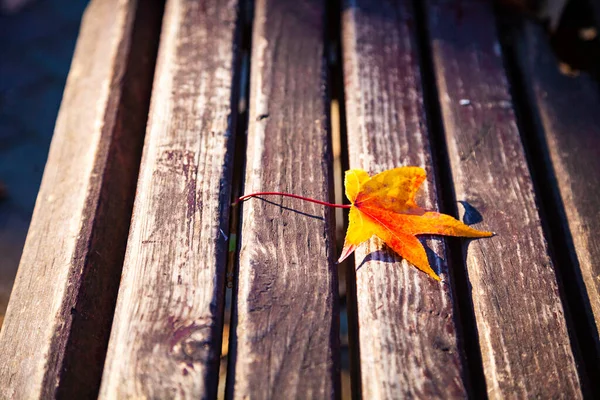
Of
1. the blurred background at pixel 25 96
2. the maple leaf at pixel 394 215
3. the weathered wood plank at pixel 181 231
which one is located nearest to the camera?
the weathered wood plank at pixel 181 231

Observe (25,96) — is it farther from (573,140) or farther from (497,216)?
(573,140)

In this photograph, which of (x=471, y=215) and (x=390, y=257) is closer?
(x=390, y=257)

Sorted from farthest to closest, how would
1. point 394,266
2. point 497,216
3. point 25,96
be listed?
point 25,96 < point 497,216 < point 394,266

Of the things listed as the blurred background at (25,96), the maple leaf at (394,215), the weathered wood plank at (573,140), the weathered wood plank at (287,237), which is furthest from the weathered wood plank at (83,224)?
the weathered wood plank at (573,140)

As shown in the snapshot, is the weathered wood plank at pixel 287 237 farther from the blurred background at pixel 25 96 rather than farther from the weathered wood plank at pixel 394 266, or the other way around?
the blurred background at pixel 25 96

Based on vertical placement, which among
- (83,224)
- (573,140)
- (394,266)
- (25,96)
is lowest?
(394,266)

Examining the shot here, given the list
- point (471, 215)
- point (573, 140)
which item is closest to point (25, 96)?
point (471, 215)

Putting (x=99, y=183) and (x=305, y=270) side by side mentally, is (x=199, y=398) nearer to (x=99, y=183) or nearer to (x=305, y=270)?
(x=305, y=270)

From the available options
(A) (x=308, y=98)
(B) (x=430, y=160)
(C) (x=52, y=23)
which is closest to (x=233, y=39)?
(A) (x=308, y=98)
